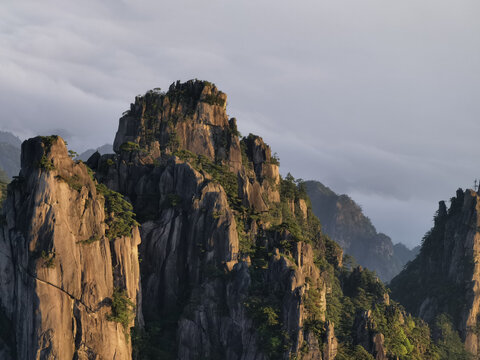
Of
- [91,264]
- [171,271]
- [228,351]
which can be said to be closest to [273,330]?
[228,351]

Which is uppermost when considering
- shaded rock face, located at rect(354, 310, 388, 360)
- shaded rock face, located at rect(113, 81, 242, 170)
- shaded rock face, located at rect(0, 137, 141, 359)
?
shaded rock face, located at rect(113, 81, 242, 170)

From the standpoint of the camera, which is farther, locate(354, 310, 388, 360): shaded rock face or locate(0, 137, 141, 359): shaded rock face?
locate(354, 310, 388, 360): shaded rock face

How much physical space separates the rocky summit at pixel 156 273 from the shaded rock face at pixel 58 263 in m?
0.10

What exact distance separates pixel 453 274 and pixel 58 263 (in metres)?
75.4

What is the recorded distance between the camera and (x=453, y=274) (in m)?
97.5

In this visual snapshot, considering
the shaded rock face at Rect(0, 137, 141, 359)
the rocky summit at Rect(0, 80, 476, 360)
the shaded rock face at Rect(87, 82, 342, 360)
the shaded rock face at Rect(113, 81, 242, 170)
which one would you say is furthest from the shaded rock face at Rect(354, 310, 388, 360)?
the shaded rock face at Rect(113, 81, 242, 170)

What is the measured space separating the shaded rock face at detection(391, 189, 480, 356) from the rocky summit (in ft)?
94.9

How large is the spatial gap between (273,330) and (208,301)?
721cm

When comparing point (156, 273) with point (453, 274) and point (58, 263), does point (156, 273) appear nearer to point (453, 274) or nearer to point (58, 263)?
point (58, 263)

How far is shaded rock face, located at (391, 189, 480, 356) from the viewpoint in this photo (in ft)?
301

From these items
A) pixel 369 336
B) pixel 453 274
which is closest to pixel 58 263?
pixel 369 336

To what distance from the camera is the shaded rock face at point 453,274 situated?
91688 mm

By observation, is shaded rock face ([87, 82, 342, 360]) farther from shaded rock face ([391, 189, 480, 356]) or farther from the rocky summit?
shaded rock face ([391, 189, 480, 356])

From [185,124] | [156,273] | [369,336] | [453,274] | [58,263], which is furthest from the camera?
[453,274]
